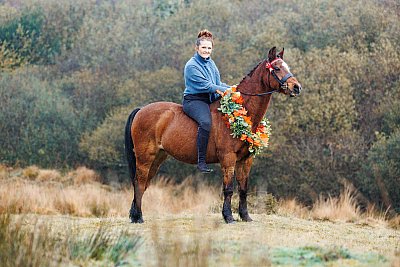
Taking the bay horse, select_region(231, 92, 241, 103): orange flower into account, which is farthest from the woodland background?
select_region(231, 92, 241, 103): orange flower

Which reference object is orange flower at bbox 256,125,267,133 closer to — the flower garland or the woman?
the flower garland

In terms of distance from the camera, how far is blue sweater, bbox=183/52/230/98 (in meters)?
9.34

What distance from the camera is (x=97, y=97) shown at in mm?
33156

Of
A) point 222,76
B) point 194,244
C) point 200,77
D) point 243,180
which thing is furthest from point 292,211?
point 222,76

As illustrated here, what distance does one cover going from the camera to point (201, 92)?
941cm

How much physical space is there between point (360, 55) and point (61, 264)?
77.4ft

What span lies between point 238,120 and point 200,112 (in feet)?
1.77

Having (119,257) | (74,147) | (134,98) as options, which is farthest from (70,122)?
(119,257)

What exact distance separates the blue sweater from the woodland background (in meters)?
10.8

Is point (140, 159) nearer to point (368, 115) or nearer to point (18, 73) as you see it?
point (368, 115)

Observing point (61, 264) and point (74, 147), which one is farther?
point (74, 147)

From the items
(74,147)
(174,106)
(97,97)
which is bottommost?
(74,147)

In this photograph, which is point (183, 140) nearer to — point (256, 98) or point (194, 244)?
point (256, 98)

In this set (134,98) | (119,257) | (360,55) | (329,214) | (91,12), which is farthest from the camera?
(91,12)
